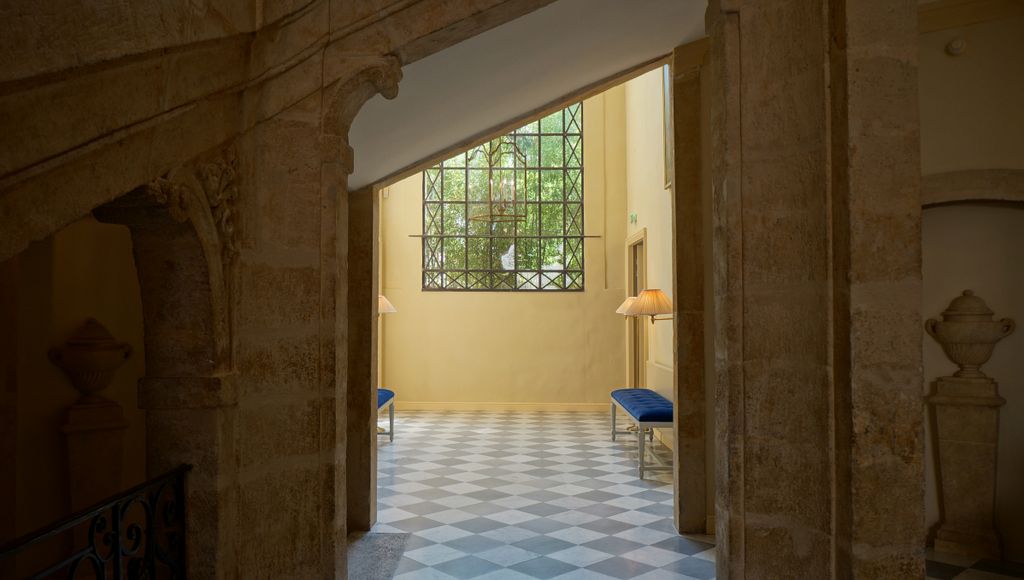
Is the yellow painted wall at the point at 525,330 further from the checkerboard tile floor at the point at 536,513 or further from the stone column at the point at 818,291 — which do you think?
the stone column at the point at 818,291

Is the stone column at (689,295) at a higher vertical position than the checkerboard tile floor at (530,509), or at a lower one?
higher

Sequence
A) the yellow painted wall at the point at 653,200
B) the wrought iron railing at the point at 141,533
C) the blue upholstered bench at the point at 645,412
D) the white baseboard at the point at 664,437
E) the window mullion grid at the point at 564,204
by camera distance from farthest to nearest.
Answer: the window mullion grid at the point at 564,204 < the yellow painted wall at the point at 653,200 < the white baseboard at the point at 664,437 < the blue upholstered bench at the point at 645,412 < the wrought iron railing at the point at 141,533

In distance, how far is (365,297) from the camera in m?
5.40

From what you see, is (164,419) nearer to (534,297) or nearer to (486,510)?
(486,510)

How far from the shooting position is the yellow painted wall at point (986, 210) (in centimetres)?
462

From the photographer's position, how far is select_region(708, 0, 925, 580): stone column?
2.74 meters

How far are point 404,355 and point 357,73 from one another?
364 inches

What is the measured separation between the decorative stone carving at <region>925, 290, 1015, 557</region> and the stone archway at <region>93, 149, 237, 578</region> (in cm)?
432

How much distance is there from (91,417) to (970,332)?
199 inches

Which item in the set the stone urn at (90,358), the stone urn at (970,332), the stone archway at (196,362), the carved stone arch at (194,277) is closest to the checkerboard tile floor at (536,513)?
the stone urn at (970,332)

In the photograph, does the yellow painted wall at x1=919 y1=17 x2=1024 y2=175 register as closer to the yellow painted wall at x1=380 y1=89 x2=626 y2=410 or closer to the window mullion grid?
the yellow painted wall at x1=380 y1=89 x2=626 y2=410

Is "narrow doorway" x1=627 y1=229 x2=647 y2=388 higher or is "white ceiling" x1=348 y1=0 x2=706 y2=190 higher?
"white ceiling" x1=348 y1=0 x2=706 y2=190

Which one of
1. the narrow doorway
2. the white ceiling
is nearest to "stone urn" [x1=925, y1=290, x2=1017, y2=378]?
the white ceiling

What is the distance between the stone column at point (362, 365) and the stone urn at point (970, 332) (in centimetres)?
386
